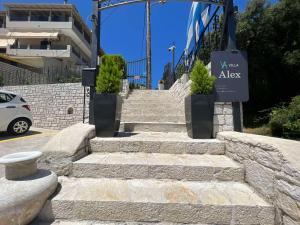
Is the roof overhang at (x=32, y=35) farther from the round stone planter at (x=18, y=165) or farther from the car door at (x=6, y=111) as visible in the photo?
the round stone planter at (x=18, y=165)

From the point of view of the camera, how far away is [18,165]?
6.02ft

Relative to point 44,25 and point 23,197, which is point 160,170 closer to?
point 23,197

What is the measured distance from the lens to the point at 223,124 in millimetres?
3328

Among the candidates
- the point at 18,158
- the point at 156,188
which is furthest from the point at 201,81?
the point at 18,158

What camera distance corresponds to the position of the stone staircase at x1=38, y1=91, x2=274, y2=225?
5.89ft

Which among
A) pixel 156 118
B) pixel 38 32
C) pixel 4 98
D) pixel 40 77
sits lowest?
pixel 156 118

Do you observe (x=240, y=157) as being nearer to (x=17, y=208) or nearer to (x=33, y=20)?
(x=17, y=208)

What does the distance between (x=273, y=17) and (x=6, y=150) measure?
11403 mm

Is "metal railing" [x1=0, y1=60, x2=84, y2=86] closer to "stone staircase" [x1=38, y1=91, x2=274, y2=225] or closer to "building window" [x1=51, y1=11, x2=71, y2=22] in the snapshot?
"stone staircase" [x1=38, y1=91, x2=274, y2=225]

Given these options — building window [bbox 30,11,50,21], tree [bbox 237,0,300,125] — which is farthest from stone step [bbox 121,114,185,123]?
building window [bbox 30,11,50,21]

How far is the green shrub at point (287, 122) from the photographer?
5.86 metres

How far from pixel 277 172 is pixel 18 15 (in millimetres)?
28131

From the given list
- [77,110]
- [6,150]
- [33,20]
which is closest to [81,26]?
[33,20]

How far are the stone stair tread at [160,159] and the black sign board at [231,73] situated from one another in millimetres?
1261
